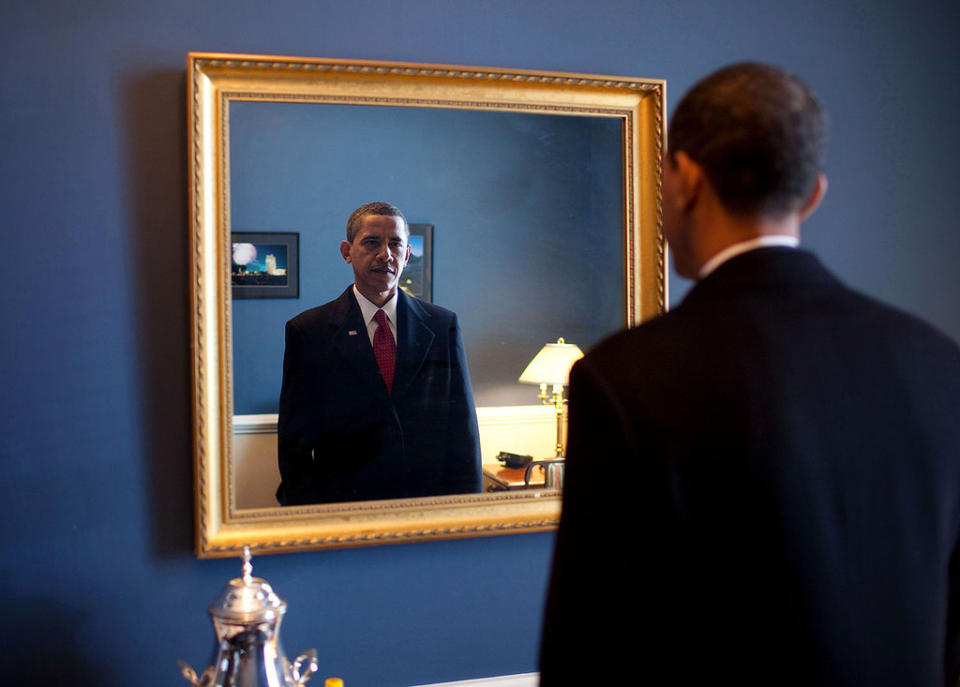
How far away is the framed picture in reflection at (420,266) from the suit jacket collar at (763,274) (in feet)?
4.26

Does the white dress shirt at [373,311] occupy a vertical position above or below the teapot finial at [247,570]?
above

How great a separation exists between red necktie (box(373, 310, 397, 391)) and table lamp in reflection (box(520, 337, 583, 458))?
1.26ft

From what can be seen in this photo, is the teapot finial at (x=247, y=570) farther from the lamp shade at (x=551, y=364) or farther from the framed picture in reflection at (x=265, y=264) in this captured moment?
the lamp shade at (x=551, y=364)

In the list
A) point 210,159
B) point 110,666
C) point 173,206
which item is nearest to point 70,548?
point 110,666

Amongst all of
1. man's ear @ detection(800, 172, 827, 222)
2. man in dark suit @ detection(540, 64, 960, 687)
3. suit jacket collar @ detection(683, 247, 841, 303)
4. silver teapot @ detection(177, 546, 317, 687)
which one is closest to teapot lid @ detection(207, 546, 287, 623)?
silver teapot @ detection(177, 546, 317, 687)

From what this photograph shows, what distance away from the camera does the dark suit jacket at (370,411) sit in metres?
2.18

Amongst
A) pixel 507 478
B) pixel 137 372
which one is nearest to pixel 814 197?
pixel 507 478

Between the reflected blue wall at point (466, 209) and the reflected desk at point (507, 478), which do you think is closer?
the reflected blue wall at point (466, 209)

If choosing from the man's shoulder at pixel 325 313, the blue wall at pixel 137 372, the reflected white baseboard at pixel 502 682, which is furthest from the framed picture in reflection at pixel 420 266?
the reflected white baseboard at pixel 502 682

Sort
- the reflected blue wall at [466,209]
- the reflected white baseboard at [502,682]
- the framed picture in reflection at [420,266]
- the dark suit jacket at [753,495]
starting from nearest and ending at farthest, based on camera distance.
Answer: the dark suit jacket at [753,495] < the reflected blue wall at [466,209] < the framed picture in reflection at [420,266] < the reflected white baseboard at [502,682]

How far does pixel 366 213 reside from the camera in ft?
7.28

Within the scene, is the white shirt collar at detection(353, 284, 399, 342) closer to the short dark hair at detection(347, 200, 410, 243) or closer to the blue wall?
the short dark hair at detection(347, 200, 410, 243)

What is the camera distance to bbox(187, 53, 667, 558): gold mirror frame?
2.09 metres

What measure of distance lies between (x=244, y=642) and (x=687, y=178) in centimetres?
143
